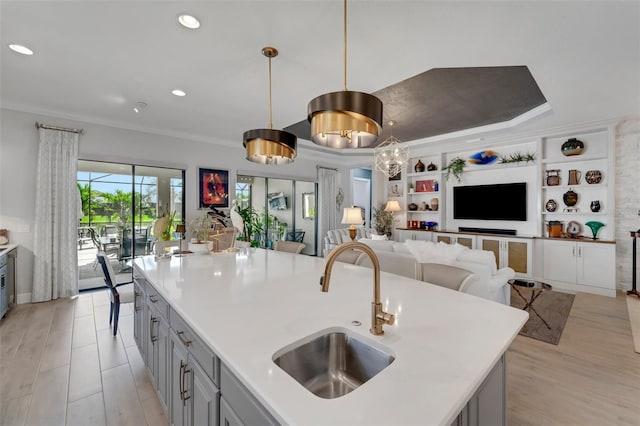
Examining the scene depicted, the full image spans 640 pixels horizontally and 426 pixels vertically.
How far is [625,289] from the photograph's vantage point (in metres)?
4.37

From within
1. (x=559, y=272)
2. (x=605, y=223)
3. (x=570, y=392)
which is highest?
(x=605, y=223)

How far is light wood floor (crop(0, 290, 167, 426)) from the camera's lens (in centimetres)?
186

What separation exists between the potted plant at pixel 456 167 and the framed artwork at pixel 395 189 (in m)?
1.27

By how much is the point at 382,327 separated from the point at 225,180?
5260mm

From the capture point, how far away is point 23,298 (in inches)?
152

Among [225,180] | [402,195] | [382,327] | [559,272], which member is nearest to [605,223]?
[559,272]

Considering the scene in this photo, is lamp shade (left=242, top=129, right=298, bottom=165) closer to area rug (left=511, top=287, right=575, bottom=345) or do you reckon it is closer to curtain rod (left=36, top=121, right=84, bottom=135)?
area rug (left=511, top=287, right=575, bottom=345)

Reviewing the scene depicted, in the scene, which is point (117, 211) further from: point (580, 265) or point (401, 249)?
point (580, 265)

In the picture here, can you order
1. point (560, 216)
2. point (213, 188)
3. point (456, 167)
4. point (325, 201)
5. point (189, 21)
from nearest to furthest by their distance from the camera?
point (189, 21) < point (560, 216) < point (213, 188) < point (456, 167) < point (325, 201)

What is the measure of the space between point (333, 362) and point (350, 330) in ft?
0.49

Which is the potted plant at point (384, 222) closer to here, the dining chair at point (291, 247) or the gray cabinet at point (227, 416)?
the dining chair at point (291, 247)

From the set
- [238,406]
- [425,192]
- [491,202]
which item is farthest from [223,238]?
[491,202]

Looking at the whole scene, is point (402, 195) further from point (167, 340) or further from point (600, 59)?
point (167, 340)

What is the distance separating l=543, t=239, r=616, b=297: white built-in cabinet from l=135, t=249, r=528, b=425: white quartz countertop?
177 inches
